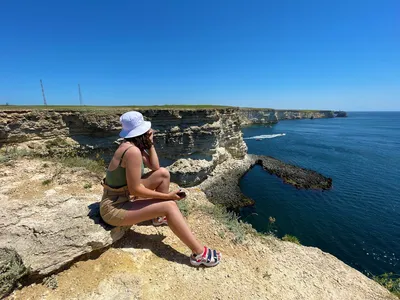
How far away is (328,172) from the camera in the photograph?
2644cm

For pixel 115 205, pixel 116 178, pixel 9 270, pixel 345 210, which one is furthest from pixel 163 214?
pixel 345 210

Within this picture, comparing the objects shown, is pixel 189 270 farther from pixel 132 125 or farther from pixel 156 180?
pixel 132 125

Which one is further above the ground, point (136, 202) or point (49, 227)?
point (136, 202)

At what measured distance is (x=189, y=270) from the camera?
334 cm

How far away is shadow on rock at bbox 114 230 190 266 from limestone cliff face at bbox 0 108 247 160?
16.0 metres

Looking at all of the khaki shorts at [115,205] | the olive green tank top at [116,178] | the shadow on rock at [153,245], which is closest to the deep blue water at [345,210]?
the shadow on rock at [153,245]

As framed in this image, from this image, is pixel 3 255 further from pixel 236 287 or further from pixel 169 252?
pixel 236 287

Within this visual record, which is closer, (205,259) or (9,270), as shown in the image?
(9,270)

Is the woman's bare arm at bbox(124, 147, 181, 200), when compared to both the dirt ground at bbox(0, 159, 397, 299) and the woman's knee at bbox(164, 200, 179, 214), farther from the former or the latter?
the dirt ground at bbox(0, 159, 397, 299)

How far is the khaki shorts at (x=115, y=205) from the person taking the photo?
3.21m

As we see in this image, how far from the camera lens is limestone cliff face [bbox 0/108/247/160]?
14625mm

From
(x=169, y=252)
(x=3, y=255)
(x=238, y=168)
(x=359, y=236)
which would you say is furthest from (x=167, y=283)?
(x=238, y=168)

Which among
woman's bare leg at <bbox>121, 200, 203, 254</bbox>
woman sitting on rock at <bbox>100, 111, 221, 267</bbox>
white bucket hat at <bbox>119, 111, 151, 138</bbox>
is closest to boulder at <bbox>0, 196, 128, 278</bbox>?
woman sitting on rock at <bbox>100, 111, 221, 267</bbox>

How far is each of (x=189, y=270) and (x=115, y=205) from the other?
A: 65.4 inches
